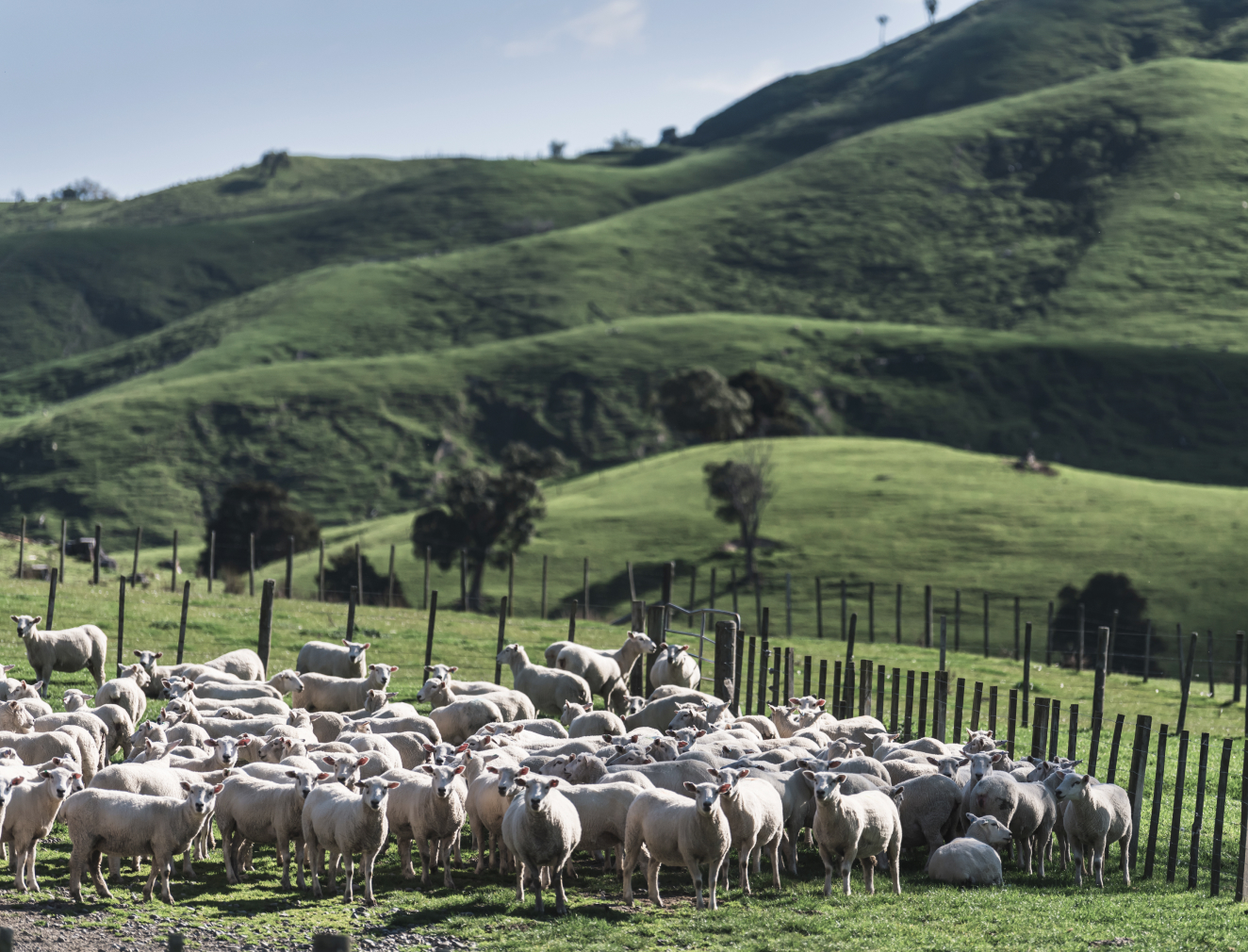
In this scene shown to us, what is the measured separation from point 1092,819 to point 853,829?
328cm

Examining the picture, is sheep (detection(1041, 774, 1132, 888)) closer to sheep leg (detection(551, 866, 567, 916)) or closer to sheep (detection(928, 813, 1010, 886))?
sheep (detection(928, 813, 1010, 886))

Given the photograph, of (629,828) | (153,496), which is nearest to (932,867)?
(629,828)

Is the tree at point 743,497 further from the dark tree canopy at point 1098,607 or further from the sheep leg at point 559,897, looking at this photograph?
the sheep leg at point 559,897

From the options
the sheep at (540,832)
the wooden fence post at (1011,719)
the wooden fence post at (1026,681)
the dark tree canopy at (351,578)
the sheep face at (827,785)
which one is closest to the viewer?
the sheep at (540,832)

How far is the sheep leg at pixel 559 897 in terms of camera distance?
12.8 m

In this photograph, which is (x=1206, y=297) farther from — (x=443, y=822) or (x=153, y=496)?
(x=443, y=822)

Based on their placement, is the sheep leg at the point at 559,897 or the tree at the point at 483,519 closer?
the sheep leg at the point at 559,897

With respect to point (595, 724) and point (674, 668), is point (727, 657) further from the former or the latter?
point (595, 724)

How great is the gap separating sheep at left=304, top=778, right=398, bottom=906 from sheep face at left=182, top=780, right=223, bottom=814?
1.03m

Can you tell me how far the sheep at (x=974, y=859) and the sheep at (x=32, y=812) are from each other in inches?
391

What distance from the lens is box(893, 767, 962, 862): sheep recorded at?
50.5 ft

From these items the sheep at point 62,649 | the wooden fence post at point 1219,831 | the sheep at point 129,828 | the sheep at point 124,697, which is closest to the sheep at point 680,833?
the sheep at point 129,828

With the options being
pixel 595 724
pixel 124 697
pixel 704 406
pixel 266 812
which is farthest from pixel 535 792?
pixel 704 406

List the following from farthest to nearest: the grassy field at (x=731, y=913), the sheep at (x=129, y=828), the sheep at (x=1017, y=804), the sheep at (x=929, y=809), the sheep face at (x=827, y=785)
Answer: the sheep at (x=929, y=809)
the sheep at (x=1017, y=804)
the sheep face at (x=827, y=785)
the sheep at (x=129, y=828)
the grassy field at (x=731, y=913)
